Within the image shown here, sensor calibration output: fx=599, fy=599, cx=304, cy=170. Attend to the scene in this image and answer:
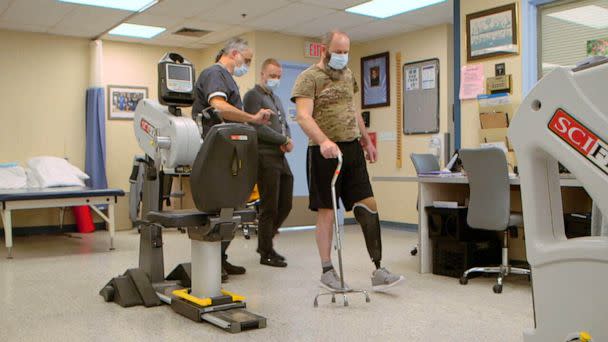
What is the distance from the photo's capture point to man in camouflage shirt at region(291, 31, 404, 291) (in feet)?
10.6

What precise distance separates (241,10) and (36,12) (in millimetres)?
2082

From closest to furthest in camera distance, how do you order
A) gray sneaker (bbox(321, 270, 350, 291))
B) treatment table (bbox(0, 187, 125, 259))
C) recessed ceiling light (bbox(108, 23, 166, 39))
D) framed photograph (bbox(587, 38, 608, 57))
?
gray sneaker (bbox(321, 270, 350, 291)) < framed photograph (bbox(587, 38, 608, 57)) < treatment table (bbox(0, 187, 125, 259)) < recessed ceiling light (bbox(108, 23, 166, 39))

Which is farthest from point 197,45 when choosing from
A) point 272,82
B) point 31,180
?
point 272,82

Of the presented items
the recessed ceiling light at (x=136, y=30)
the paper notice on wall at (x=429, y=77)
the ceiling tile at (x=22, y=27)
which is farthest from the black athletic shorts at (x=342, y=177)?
the ceiling tile at (x=22, y=27)

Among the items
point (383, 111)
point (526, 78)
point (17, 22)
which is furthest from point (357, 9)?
point (17, 22)

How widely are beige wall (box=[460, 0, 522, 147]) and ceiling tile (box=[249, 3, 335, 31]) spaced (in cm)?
158

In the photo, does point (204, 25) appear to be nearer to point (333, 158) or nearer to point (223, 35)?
point (223, 35)

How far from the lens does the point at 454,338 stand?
2.56 meters

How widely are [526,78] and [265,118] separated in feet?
7.09

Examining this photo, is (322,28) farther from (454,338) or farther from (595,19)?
(454,338)

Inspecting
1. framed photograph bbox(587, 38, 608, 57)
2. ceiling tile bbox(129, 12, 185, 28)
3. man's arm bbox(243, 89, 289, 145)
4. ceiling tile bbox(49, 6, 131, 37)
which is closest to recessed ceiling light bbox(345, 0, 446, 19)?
framed photograph bbox(587, 38, 608, 57)

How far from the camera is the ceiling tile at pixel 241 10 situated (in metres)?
5.80

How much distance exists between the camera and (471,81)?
4992 mm

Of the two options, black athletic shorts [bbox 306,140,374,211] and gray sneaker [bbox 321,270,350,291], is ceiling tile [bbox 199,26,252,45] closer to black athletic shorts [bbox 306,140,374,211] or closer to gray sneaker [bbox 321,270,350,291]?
black athletic shorts [bbox 306,140,374,211]
